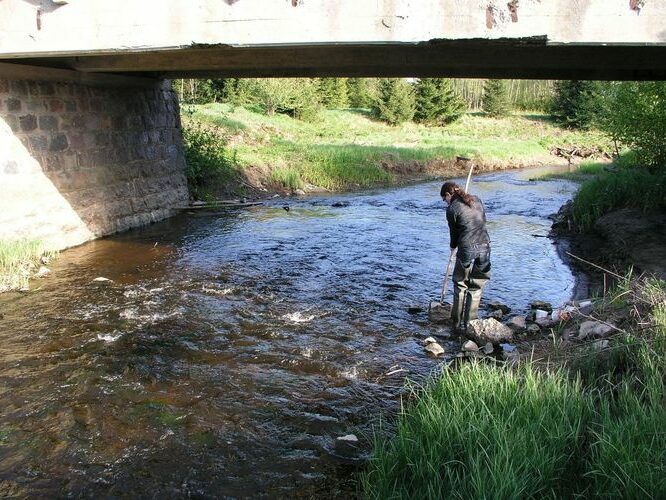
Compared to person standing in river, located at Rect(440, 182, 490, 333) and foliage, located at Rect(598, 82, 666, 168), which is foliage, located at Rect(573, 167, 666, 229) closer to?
foliage, located at Rect(598, 82, 666, 168)

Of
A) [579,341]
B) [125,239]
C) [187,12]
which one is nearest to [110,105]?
[125,239]

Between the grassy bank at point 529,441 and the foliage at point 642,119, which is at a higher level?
the foliage at point 642,119

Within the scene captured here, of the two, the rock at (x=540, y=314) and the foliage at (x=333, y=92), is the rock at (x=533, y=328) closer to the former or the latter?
the rock at (x=540, y=314)

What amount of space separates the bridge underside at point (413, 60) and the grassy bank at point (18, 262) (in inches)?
116

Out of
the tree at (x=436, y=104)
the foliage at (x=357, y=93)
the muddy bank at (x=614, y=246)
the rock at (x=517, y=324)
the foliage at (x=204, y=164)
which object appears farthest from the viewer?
the foliage at (x=357, y=93)

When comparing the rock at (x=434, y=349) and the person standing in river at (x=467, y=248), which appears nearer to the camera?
the rock at (x=434, y=349)

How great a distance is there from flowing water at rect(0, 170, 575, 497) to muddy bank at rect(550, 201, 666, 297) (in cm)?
39

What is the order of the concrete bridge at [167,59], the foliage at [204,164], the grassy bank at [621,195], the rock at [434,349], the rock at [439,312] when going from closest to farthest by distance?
the concrete bridge at [167,59] → the rock at [434,349] → the rock at [439,312] → the grassy bank at [621,195] → the foliage at [204,164]

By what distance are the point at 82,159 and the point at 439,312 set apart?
7780 mm

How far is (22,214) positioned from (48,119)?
6.11ft

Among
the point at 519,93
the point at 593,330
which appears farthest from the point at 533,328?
the point at 519,93

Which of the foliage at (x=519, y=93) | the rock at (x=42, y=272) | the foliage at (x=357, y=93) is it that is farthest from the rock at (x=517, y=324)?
the foliage at (x=519, y=93)

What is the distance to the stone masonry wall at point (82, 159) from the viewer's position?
9.49 metres

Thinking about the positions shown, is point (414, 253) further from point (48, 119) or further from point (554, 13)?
point (48, 119)
